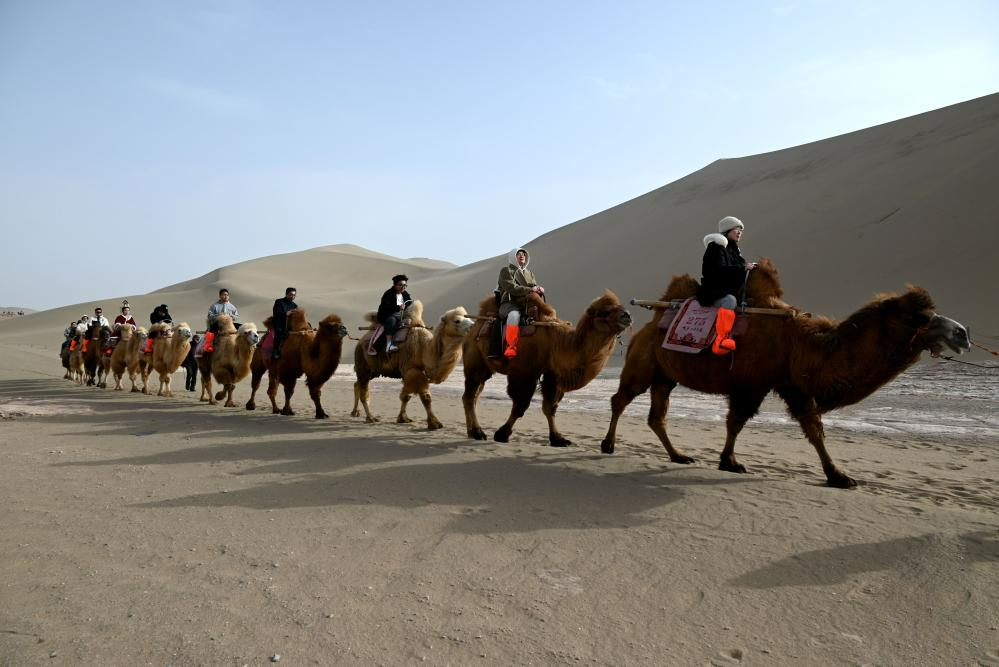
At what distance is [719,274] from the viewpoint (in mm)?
7359

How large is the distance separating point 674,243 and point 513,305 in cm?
3439

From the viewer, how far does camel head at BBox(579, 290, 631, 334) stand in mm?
8188

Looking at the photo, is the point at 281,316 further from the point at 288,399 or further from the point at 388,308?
the point at 388,308

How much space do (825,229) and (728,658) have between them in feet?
108

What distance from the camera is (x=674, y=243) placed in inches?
1655

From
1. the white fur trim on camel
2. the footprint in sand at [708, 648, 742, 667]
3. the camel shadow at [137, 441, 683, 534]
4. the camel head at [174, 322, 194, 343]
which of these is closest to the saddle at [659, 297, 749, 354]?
the white fur trim on camel

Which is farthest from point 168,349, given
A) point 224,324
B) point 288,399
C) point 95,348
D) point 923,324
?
point 923,324

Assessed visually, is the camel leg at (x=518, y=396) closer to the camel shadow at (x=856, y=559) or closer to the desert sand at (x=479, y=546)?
the desert sand at (x=479, y=546)

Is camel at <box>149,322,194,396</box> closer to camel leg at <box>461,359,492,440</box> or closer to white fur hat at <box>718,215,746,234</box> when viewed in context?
camel leg at <box>461,359,492,440</box>

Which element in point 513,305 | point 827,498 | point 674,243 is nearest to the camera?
point 827,498

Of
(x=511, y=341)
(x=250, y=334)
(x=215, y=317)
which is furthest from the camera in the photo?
(x=215, y=317)

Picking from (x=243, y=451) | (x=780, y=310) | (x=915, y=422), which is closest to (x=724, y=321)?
(x=780, y=310)

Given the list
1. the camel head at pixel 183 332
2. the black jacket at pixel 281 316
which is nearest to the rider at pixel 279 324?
the black jacket at pixel 281 316

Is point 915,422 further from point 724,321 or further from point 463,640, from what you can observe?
point 463,640
